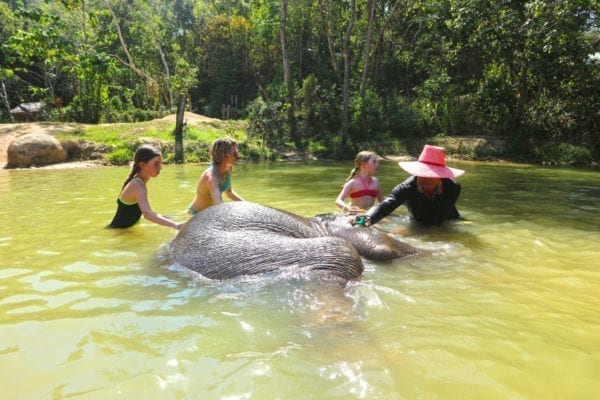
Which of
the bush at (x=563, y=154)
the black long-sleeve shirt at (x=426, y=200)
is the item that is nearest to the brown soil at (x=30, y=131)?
the black long-sleeve shirt at (x=426, y=200)

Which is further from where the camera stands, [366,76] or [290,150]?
[366,76]

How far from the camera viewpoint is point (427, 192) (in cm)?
564

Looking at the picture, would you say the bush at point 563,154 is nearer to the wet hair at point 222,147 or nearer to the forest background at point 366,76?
Answer: the forest background at point 366,76

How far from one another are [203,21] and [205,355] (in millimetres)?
37127

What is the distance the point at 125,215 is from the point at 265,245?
2.76m

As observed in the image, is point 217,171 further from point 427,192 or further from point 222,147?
point 427,192

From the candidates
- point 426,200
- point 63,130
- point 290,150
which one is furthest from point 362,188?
point 63,130

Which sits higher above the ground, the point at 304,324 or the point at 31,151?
the point at 31,151

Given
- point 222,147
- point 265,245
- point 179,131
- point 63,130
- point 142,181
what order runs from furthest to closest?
point 179,131, point 63,130, point 142,181, point 222,147, point 265,245

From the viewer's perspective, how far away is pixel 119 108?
23594 millimetres

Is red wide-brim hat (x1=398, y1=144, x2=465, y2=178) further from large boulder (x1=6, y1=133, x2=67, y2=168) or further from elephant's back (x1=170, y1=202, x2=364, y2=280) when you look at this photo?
large boulder (x1=6, y1=133, x2=67, y2=168)


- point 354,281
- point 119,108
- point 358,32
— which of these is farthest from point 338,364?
point 358,32

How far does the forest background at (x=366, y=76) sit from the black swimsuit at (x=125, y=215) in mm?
4340

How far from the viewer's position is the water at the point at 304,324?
2201mm
